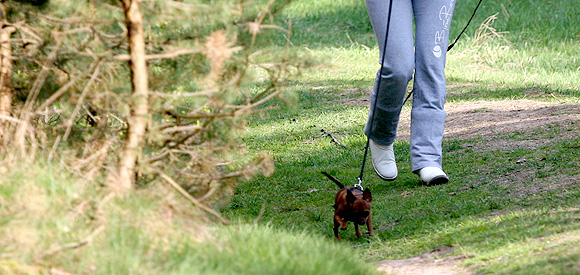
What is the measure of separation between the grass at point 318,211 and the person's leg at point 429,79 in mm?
326

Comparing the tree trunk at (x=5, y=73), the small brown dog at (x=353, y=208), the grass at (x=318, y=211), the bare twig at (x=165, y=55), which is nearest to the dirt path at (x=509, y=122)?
the grass at (x=318, y=211)

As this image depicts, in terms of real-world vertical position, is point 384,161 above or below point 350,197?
below

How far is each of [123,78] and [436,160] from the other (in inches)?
115

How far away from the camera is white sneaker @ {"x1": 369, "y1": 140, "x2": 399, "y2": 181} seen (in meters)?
6.36

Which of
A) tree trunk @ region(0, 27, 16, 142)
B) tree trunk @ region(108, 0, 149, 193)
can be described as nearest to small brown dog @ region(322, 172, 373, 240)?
tree trunk @ region(108, 0, 149, 193)

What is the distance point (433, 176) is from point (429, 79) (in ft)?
2.51

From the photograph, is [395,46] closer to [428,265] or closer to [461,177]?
[461,177]

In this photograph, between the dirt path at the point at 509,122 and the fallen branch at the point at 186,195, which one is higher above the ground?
the fallen branch at the point at 186,195

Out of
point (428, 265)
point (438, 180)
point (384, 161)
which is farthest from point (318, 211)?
point (428, 265)

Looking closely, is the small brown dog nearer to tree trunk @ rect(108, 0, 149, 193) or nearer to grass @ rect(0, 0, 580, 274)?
grass @ rect(0, 0, 580, 274)

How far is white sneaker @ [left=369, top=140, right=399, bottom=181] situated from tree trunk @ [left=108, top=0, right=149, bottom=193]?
2.93 meters

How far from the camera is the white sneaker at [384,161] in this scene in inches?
250

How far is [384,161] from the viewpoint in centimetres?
637

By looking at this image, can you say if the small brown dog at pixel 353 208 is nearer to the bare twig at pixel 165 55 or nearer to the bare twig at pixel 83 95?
the bare twig at pixel 165 55
